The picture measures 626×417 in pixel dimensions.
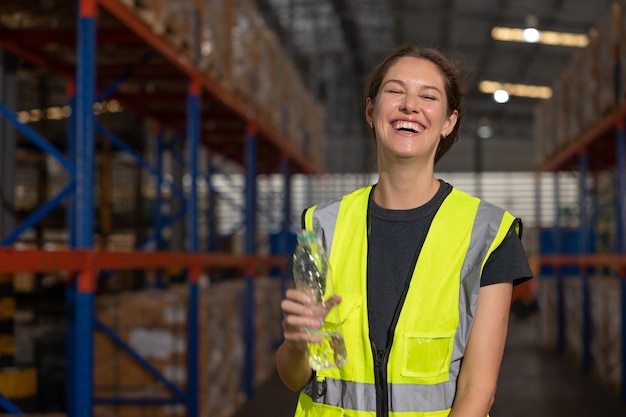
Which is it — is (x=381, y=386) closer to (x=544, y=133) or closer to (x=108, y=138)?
(x=108, y=138)

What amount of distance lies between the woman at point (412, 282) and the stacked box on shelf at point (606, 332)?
7.90 metres

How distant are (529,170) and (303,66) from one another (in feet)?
42.2

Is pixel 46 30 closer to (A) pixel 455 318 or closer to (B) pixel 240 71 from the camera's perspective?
(B) pixel 240 71

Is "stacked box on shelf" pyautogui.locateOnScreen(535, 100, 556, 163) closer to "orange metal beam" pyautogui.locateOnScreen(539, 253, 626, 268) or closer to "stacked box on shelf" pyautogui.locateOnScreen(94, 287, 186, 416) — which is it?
"orange metal beam" pyautogui.locateOnScreen(539, 253, 626, 268)

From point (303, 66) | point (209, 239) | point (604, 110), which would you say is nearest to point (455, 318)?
point (604, 110)

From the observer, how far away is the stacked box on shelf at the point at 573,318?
1209 cm

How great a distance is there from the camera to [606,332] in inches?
398

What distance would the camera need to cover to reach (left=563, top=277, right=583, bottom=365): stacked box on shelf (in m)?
12.1

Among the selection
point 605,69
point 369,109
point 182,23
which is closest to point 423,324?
point 369,109

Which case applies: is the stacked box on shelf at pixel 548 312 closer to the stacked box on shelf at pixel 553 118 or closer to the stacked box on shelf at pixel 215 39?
the stacked box on shelf at pixel 553 118

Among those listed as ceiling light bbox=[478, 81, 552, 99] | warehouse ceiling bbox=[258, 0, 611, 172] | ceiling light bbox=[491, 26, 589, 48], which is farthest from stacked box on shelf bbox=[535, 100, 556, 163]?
ceiling light bbox=[478, 81, 552, 99]

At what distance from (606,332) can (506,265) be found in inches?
347

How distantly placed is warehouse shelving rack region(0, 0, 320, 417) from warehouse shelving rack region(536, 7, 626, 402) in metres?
3.93

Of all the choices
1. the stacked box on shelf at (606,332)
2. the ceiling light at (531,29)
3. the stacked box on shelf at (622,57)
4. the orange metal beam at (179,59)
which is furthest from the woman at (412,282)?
the ceiling light at (531,29)
